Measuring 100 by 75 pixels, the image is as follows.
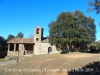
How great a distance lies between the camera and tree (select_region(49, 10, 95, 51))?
33.2m

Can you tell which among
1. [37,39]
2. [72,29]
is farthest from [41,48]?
[72,29]

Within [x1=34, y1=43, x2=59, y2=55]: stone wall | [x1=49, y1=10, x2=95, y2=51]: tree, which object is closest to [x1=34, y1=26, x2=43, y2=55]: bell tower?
[x1=34, y1=43, x2=59, y2=55]: stone wall

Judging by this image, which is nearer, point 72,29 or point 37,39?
point 72,29

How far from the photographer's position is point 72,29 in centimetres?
3294

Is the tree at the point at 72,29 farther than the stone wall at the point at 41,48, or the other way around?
the stone wall at the point at 41,48

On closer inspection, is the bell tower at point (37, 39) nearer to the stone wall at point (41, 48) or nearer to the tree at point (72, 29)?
the stone wall at point (41, 48)

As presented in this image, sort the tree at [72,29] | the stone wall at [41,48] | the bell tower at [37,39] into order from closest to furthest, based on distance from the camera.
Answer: the tree at [72,29], the stone wall at [41,48], the bell tower at [37,39]

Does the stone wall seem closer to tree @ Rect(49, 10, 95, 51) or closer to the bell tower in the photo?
the bell tower

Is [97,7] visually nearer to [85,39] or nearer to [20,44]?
[85,39]

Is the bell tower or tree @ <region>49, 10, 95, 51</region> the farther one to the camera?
the bell tower

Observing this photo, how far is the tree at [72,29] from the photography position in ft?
109

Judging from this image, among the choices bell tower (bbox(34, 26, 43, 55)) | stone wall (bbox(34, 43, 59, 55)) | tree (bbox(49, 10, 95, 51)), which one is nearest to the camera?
tree (bbox(49, 10, 95, 51))

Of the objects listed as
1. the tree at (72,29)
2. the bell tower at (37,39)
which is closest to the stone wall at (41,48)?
the bell tower at (37,39)

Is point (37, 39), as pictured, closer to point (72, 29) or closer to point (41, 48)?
point (41, 48)
